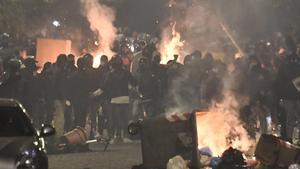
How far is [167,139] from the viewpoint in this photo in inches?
419

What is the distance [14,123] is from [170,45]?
65.6 feet

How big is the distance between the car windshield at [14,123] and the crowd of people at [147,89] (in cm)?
692

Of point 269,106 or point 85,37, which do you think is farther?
point 85,37

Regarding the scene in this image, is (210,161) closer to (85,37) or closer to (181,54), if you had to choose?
(181,54)

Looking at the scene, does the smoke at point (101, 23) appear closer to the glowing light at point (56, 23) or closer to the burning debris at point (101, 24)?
the burning debris at point (101, 24)

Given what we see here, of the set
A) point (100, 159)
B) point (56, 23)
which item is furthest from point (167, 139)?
point (56, 23)

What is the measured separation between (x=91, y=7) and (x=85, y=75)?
1775cm

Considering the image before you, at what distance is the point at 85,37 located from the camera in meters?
30.9

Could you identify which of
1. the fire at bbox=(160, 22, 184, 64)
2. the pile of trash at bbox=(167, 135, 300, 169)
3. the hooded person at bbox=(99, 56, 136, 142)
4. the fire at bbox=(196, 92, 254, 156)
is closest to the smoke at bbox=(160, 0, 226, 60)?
the fire at bbox=(160, 22, 184, 64)

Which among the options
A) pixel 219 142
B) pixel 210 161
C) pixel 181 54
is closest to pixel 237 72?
pixel 219 142

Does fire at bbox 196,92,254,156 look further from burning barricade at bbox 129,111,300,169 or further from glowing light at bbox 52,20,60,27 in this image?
glowing light at bbox 52,20,60,27

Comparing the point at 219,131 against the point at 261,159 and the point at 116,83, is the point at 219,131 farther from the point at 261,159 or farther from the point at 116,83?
the point at 116,83

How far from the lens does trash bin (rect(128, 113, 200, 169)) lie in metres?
10.5

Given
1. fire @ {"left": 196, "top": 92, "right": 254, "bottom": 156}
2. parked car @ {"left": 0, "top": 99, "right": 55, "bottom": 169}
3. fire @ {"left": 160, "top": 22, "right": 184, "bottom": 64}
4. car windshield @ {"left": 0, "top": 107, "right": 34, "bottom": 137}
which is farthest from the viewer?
fire @ {"left": 160, "top": 22, "right": 184, "bottom": 64}
